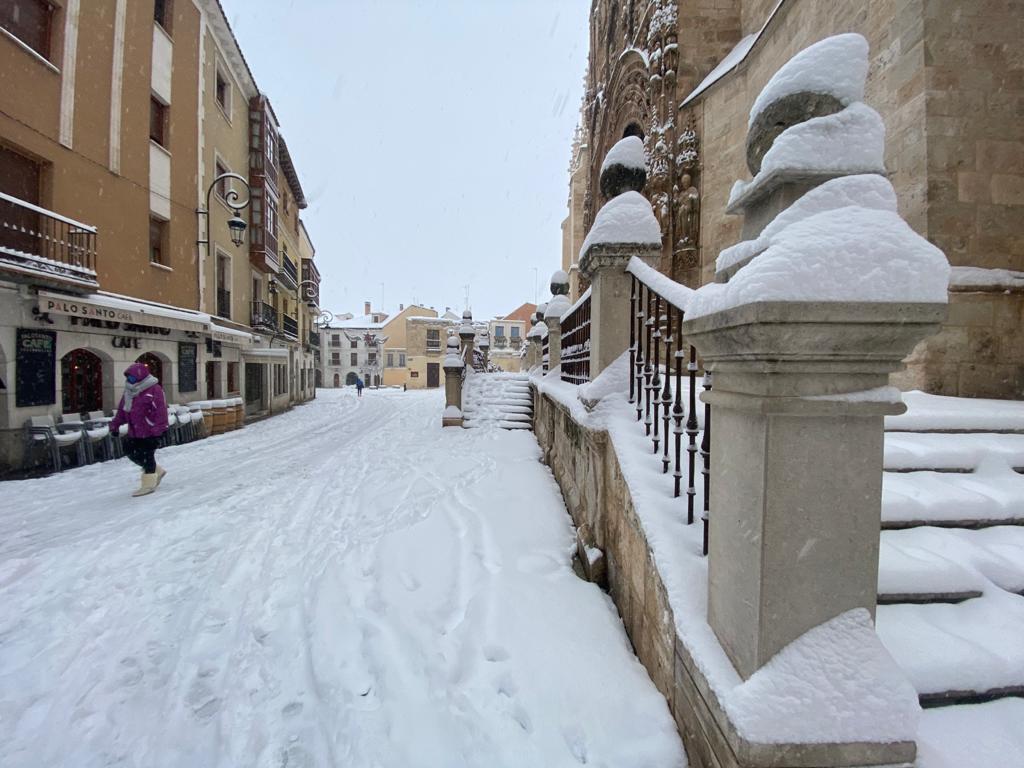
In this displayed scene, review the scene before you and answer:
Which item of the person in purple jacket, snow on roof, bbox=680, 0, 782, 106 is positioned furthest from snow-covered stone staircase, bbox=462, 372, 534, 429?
snow on roof, bbox=680, 0, 782, 106

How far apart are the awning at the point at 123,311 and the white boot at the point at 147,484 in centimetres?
385

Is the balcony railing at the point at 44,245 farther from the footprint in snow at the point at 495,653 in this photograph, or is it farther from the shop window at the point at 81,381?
the footprint in snow at the point at 495,653

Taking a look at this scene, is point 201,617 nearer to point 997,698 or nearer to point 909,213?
point 997,698

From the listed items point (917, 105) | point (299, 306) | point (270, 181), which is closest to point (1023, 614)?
point (917, 105)

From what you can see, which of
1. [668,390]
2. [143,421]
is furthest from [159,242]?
[668,390]

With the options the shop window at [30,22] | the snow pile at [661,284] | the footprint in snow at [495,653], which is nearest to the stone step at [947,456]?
the snow pile at [661,284]

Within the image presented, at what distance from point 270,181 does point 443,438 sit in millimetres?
14586

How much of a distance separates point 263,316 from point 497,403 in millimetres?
10908

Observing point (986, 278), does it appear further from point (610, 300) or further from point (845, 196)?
point (845, 196)

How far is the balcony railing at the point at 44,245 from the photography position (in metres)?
7.09

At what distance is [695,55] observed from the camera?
9148mm

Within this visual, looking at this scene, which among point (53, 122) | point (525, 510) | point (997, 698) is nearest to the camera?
point (997, 698)

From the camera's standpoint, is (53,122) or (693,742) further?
(53,122)

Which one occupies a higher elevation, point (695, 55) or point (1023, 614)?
point (695, 55)
